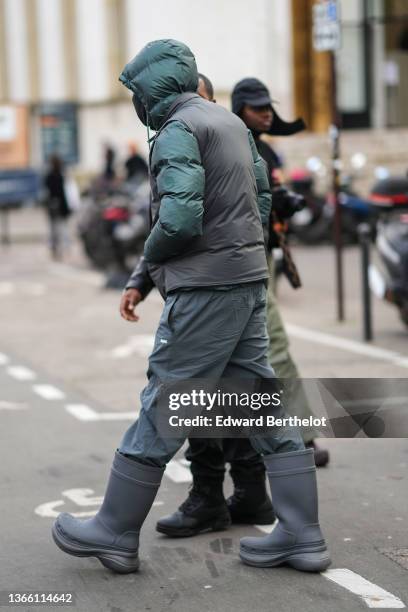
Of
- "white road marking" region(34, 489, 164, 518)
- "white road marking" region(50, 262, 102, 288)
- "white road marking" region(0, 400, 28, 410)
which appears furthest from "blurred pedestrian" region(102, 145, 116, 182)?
"white road marking" region(34, 489, 164, 518)

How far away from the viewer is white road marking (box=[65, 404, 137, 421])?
8492 mm

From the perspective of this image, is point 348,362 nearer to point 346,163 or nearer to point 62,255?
point 62,255

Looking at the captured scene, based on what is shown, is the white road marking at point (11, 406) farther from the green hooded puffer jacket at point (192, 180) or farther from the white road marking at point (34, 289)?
the white road marking at point (34, 289)

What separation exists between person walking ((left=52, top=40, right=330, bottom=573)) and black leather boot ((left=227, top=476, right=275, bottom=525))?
2.09 feet

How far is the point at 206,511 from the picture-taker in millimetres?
5738

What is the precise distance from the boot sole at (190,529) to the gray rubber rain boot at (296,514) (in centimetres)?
61

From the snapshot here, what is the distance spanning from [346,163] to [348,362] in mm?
16393

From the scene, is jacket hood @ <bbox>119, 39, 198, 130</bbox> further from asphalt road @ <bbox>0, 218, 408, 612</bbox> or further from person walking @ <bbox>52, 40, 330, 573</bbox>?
asphalt road @ <bbox>0, 218, 408, 612</bbox>

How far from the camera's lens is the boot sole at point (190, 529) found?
5.70 m

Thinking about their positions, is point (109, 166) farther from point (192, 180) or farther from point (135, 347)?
point (192, 180)

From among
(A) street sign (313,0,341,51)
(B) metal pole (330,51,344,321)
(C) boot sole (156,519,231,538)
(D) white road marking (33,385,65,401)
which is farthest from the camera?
(A) street sign (313,0,341,51)

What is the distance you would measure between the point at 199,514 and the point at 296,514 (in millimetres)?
713

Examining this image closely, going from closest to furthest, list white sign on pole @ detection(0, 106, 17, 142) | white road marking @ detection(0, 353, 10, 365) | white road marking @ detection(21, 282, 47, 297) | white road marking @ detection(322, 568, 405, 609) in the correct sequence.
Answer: white road marking @ detection(322, 568, 405, 609) < white road marking @ detection(0, 353, 10, 365) < white road marking @ detection(21, 282, 47, 297) < white sign on pole @ detection(0, 106, 17, 142)

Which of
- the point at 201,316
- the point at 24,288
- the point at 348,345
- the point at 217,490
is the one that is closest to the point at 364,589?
the point at 217,490
